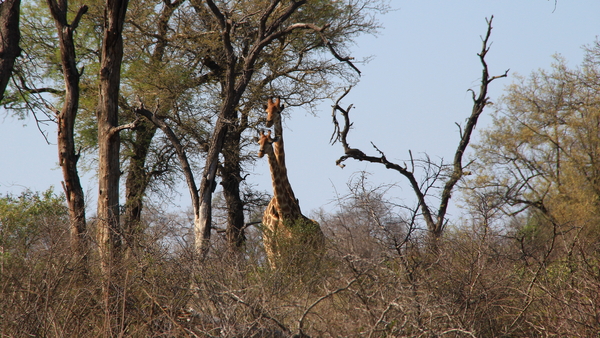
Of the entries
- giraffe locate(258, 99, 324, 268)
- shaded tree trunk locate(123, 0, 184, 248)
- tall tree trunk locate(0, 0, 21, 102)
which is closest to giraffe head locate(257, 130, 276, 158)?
giraffe locate(258, 99, 324, 268)

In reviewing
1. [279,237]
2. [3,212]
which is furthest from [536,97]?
[3,212]

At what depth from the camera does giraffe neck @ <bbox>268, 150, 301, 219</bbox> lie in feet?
38.8

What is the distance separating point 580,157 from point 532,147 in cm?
240

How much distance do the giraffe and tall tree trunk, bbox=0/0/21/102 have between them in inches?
192

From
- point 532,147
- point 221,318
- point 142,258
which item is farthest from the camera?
point 532,147

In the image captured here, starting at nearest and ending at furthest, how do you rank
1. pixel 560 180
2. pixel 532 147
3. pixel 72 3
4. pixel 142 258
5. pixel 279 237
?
1. pixel 142 258
2. pixel 279 237
3. pixel 72 3
4. pixel 560 180
5. pixel 532 147

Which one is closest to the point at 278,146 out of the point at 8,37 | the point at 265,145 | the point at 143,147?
the point at 265,145

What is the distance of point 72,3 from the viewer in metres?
16.7

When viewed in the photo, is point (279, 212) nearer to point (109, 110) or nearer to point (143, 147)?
point (109, 110)

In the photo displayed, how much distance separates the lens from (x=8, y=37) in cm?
734

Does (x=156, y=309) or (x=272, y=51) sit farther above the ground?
(x=272, y=51)

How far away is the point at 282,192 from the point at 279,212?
1.43ft

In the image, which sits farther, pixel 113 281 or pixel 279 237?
pixel 279 237

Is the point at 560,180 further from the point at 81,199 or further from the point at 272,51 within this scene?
the point at 81,199
